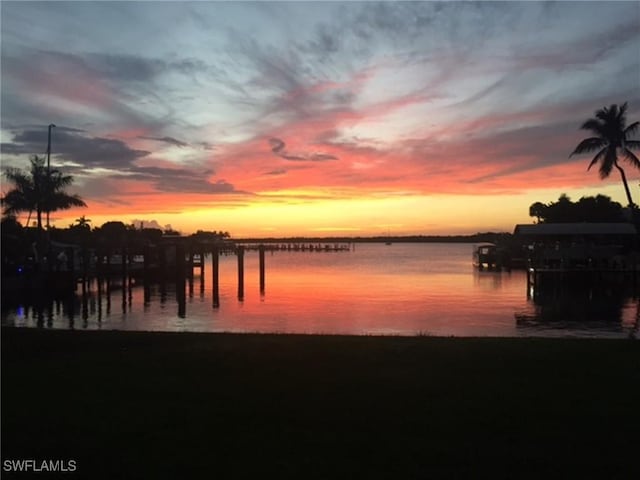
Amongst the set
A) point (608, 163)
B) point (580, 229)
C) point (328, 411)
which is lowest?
point (328, 411)

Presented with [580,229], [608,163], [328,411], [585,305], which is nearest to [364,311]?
[585,305]

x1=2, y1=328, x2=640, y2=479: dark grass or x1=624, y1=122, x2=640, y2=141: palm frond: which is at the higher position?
x1=624, y1=122, x2=640, y2=141: palm frond

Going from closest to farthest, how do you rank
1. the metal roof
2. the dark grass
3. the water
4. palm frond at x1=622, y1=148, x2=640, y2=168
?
1. the dark grass
2. the water
3. palm frond at x1=622, y1=148, x2=640, y2=168
4. the metal roof

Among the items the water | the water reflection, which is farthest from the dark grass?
the water reflection

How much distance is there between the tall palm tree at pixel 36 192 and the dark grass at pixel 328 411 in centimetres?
4155

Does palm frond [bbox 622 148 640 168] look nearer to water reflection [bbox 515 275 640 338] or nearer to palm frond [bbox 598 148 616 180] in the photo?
palm frond [bbox 598 148 616 180]

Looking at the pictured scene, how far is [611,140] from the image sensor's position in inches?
1855

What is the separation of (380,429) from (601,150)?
47.8m

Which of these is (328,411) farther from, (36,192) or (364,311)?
(36,192)

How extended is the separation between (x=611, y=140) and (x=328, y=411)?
47.0m

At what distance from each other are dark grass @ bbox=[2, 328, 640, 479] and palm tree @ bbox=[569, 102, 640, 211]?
40.2 m

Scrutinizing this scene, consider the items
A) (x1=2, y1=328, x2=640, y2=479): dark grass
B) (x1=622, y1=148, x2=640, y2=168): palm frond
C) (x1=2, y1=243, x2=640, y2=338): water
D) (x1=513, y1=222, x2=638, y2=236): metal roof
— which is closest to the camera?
(x1=2, y1=328, x2=640, y2=479): dark grass

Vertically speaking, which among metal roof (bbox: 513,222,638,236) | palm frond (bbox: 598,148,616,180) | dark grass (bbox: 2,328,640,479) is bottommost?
dark grass (bbox: 2,328,640,479)

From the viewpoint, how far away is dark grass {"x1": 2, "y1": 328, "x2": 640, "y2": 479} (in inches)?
219
